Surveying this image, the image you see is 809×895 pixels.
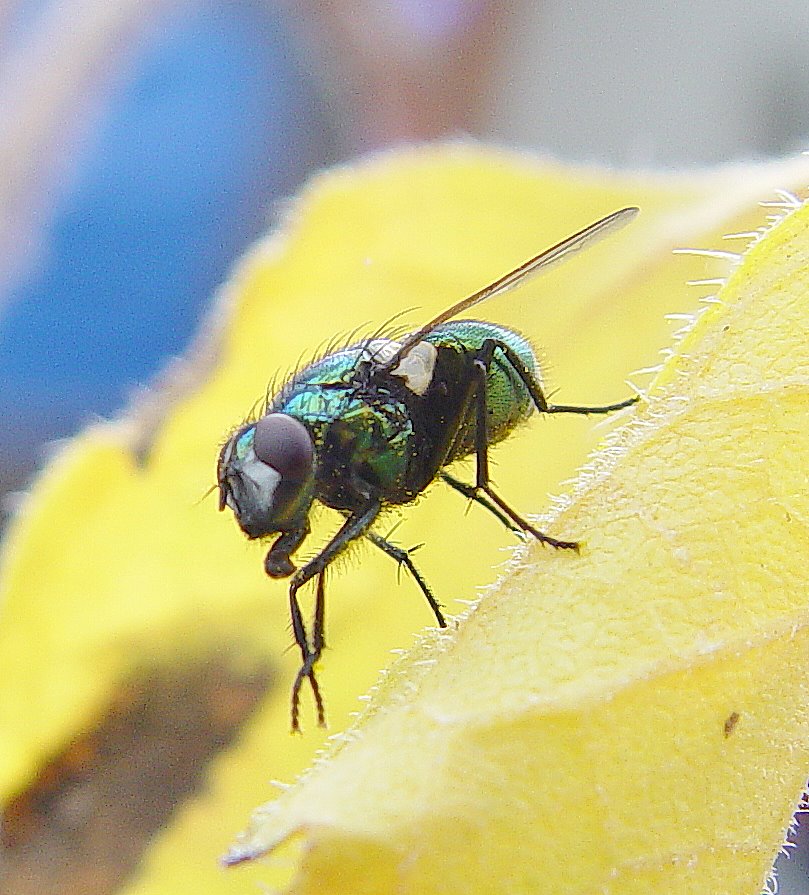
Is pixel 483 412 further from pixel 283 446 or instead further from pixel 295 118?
pixel 295 118

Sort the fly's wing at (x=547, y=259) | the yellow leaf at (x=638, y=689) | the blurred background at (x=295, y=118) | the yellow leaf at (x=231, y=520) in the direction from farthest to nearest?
the blurred background at (x=295, y=118)
the yellow leaf at (x=231, y=520)
the fly's wing at (x=547, y=259)
the yellow leaf at (x=638, y=689)

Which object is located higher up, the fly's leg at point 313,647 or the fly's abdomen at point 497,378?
the fly's abdomen at point 497,378

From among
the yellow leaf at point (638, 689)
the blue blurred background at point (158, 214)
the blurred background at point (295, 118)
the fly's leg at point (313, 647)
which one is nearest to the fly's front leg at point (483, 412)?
the fly's leg at point (313, 647)

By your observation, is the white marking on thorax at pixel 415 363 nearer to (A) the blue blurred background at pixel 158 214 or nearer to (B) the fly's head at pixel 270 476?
(B) the fly's head at pixel 270 476

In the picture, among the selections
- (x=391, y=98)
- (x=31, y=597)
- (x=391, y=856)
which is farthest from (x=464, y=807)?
(x=391, y=98)

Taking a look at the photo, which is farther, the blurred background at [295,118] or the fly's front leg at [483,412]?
the blurred background at [295,118]

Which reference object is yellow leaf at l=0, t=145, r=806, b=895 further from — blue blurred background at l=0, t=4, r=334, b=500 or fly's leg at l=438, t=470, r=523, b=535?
blue blurred background at l=0, t=4, r=334, b=500
